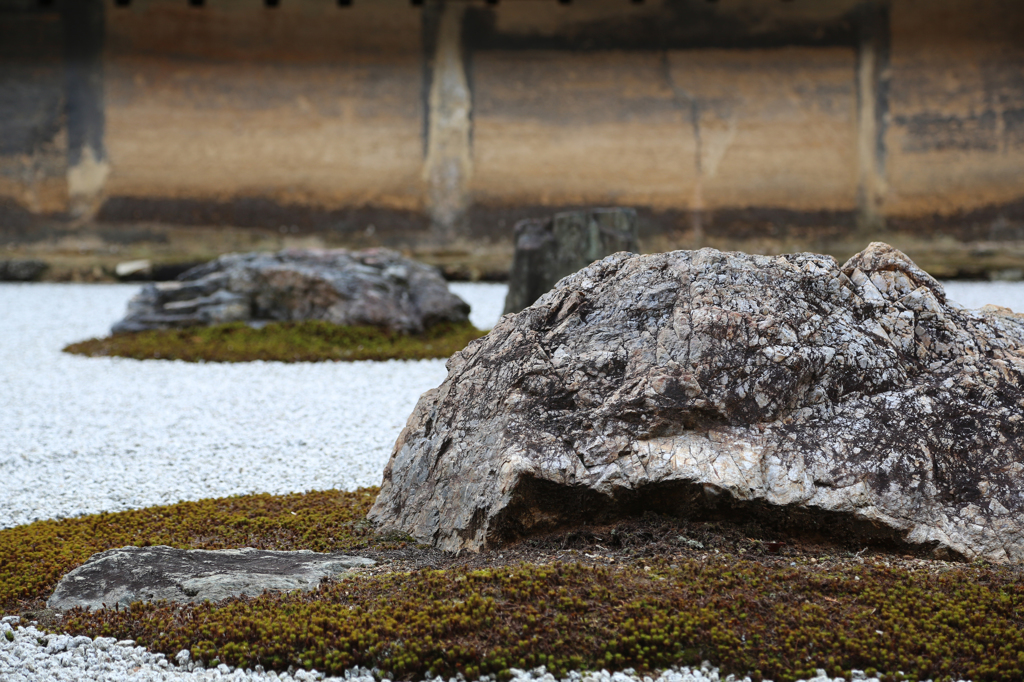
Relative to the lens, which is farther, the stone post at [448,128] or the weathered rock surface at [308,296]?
the stone post at [448,128]

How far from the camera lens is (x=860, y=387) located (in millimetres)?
3127

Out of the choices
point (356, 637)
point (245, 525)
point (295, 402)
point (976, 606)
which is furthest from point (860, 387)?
point (295, 402)

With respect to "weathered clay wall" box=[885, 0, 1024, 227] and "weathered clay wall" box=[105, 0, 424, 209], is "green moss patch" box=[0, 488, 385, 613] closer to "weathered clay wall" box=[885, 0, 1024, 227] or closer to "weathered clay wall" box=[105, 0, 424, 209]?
"weathered clay wall" box=[105, 0, 424, 209]

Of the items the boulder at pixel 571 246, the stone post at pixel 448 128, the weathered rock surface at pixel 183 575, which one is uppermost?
the stone post at pixel 448 128

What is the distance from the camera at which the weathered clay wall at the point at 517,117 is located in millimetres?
13664

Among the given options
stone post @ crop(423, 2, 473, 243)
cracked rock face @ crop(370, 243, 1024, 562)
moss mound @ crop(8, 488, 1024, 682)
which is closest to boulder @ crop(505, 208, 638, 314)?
cracked rock face @ crop(370, 243, 1024, 562)

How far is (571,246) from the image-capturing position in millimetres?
8406

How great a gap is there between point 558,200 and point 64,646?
1220 cm

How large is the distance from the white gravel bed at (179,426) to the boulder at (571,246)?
1.36 m

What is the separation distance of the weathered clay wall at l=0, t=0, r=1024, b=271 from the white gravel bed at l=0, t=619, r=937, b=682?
11.8 m

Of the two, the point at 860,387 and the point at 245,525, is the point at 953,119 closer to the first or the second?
the point at 860,387

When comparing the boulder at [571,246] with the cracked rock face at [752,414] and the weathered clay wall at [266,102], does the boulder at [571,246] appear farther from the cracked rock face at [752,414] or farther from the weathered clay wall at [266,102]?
the weathered clay wall at [266,102]

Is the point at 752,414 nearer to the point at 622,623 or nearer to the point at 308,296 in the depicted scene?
the point at 622,623

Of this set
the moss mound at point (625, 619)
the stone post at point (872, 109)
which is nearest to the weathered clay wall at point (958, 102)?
the stone post at point (872, 109)
